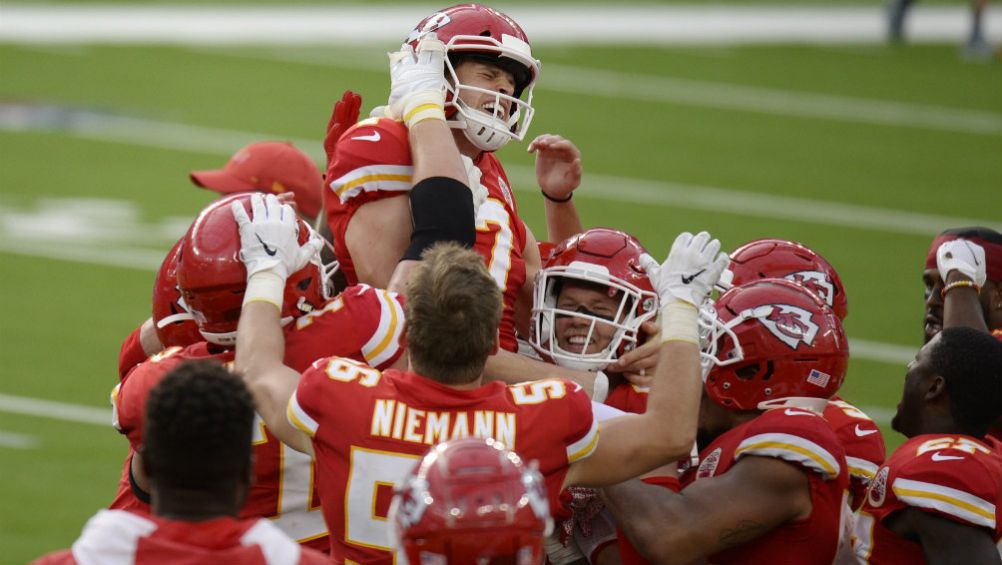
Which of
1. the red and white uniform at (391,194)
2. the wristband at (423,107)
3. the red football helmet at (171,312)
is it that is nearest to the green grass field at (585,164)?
the red football helmet at (171,312)

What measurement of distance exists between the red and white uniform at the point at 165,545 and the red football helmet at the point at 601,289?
1641 mm

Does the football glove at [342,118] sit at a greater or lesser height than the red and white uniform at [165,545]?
greater

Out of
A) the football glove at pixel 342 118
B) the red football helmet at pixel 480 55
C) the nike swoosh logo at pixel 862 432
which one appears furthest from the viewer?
the football glove at pixel 342 118

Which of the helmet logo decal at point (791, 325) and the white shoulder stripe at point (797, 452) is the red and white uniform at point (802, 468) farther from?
the helmet logo decal at point (791, 325)

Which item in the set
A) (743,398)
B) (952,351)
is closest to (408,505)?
(743,398)

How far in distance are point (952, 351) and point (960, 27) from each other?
14674 millimetres

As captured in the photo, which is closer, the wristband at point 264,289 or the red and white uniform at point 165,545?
the red and white uniform at point 165,545

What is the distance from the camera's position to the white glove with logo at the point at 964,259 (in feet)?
16.6

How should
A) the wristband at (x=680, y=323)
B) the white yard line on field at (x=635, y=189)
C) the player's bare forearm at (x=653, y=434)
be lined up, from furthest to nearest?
the white yard line on field at (x=635, y=189) → the wristband at (x=680, y=323) → the player's bare forearm at (x=653, y=434)

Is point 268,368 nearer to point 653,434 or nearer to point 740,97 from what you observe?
point 653,434

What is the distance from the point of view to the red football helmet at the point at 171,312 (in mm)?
4004

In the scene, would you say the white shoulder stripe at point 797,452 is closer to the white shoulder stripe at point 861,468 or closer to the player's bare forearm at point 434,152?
the white shoulder stripe at point 861,468

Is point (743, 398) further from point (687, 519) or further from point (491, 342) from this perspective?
point (491, 342)

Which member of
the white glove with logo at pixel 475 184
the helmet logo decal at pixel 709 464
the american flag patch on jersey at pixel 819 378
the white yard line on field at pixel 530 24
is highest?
the white yard line on field at pixel 530 24
